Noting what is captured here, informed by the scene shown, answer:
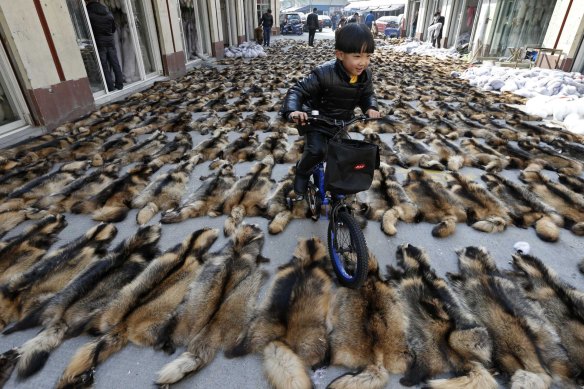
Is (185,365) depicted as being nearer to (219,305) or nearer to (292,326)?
(219,305)

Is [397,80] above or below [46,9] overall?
below

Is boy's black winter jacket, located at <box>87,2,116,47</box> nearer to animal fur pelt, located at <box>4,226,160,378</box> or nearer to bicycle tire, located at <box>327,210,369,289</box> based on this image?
animal fur pelt, located at <box>4,226,160,378</box>

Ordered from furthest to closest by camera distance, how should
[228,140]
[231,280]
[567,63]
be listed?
1. [567,63]
2. [228,140]
3. [231,280]

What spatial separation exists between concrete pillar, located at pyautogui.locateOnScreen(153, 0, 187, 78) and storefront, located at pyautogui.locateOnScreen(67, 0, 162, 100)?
19 cm

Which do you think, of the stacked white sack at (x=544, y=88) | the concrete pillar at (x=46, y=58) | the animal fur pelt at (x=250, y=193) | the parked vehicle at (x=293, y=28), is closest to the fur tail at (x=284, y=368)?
the animal fur pelt at (x=250, y=193)

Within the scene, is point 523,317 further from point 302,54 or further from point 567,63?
point 302,54

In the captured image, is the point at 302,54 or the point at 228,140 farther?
the point at 302,54

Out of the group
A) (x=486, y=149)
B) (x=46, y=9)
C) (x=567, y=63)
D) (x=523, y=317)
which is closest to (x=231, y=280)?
(x=523, y=317)

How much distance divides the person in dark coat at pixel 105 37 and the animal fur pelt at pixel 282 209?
7340 mm

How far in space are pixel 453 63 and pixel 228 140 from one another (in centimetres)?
1422

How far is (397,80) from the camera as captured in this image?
11.4 m

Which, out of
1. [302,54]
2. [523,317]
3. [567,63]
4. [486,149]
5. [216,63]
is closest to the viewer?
[523,317]

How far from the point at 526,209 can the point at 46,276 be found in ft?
16.7

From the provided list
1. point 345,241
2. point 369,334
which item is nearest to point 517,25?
point 345,241
